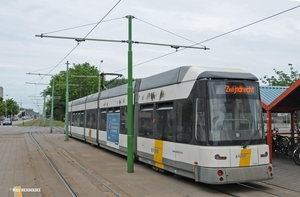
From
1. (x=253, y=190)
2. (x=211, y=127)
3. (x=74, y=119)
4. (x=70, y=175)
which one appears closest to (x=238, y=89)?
(x=211, y=127)

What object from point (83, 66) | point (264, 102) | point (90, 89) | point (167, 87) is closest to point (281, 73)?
point (264, 102)

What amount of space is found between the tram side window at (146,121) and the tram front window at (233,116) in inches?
132

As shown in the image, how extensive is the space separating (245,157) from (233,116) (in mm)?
1055

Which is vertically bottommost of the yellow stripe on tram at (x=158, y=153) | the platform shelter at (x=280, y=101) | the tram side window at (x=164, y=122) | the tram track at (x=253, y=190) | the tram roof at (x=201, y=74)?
the tram track at (x=253, y=190)

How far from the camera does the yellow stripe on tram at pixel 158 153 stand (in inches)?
451

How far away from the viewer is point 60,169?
13141 millimetres

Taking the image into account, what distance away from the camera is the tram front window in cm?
927

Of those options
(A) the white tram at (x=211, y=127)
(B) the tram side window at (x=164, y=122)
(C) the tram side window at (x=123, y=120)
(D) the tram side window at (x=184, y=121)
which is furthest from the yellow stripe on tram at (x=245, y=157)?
(C) the tram side window at (x=123, y=120)

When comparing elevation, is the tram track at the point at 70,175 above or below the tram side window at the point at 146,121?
below

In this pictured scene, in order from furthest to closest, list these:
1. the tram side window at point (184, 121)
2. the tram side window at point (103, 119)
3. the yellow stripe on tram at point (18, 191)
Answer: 1. the tram side window at point (103, 119)
2. the tram side window at point (184, 121)
3. the yellow stripe on tram at point (18, 191)

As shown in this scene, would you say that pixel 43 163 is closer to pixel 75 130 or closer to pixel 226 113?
pixel 226 113

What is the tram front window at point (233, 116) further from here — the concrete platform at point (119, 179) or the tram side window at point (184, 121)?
the concrete platform at point (119, 179)

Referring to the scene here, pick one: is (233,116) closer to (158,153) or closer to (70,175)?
(158,153)

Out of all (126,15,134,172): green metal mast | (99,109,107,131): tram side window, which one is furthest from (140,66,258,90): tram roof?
(99,109,107,131): tram side window
